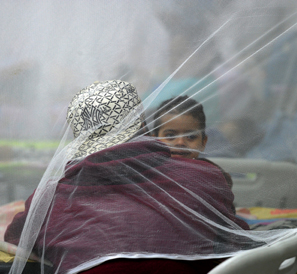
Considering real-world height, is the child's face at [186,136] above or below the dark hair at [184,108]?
below

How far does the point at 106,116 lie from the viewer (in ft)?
2.57

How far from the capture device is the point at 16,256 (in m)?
0.75

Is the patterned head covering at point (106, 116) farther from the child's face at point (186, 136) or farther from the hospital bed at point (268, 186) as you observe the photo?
the hospital bed at point (268, 186)

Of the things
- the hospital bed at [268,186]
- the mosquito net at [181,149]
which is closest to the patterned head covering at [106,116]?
the mosquito net at [181,149]

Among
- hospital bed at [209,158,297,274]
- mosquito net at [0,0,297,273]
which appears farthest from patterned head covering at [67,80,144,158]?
hospital bed at [209,158,297,274]

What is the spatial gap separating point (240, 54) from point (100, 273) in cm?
52

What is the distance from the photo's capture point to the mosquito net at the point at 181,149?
2.24ft

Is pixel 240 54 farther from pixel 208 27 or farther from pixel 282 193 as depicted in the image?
pixel 282 193

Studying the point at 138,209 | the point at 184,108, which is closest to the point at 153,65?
the point at 184,108

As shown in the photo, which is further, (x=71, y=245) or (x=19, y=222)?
(x=19, y=222)

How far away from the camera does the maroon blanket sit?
2.20ft

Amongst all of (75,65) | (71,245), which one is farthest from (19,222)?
(75,65)

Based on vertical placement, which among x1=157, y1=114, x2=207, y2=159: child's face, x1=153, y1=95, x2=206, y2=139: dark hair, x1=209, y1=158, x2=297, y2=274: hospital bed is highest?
x1=153, y1=95, x2=206, y2=139: dark hair

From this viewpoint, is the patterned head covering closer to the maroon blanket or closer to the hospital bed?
the maroon blanket
